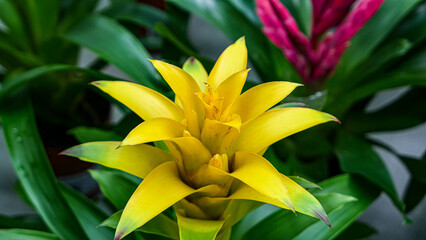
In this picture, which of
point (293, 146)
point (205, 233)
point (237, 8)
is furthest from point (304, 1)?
point (205, 233)

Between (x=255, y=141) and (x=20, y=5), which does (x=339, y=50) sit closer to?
(x=255, y=141)

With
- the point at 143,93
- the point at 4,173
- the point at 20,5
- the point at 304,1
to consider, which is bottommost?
the point at 4,173

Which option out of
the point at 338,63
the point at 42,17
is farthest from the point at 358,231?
the point at 42,17

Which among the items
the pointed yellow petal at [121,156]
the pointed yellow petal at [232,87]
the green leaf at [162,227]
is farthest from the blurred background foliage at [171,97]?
the pointed yellow petal at [232,87]

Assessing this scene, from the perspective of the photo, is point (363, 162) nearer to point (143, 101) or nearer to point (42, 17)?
point (143, 101)

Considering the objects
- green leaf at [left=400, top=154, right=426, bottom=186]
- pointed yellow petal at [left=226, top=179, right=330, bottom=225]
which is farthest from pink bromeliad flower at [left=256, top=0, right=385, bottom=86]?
pointed yellow petal at [left=226, top=179, right=330, bottom=225]

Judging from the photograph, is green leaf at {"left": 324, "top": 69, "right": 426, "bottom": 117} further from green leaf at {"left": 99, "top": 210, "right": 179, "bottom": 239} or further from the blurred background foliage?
green leaf at {"left": 99, "top": 210, "right": 179, "bottom": 239}
